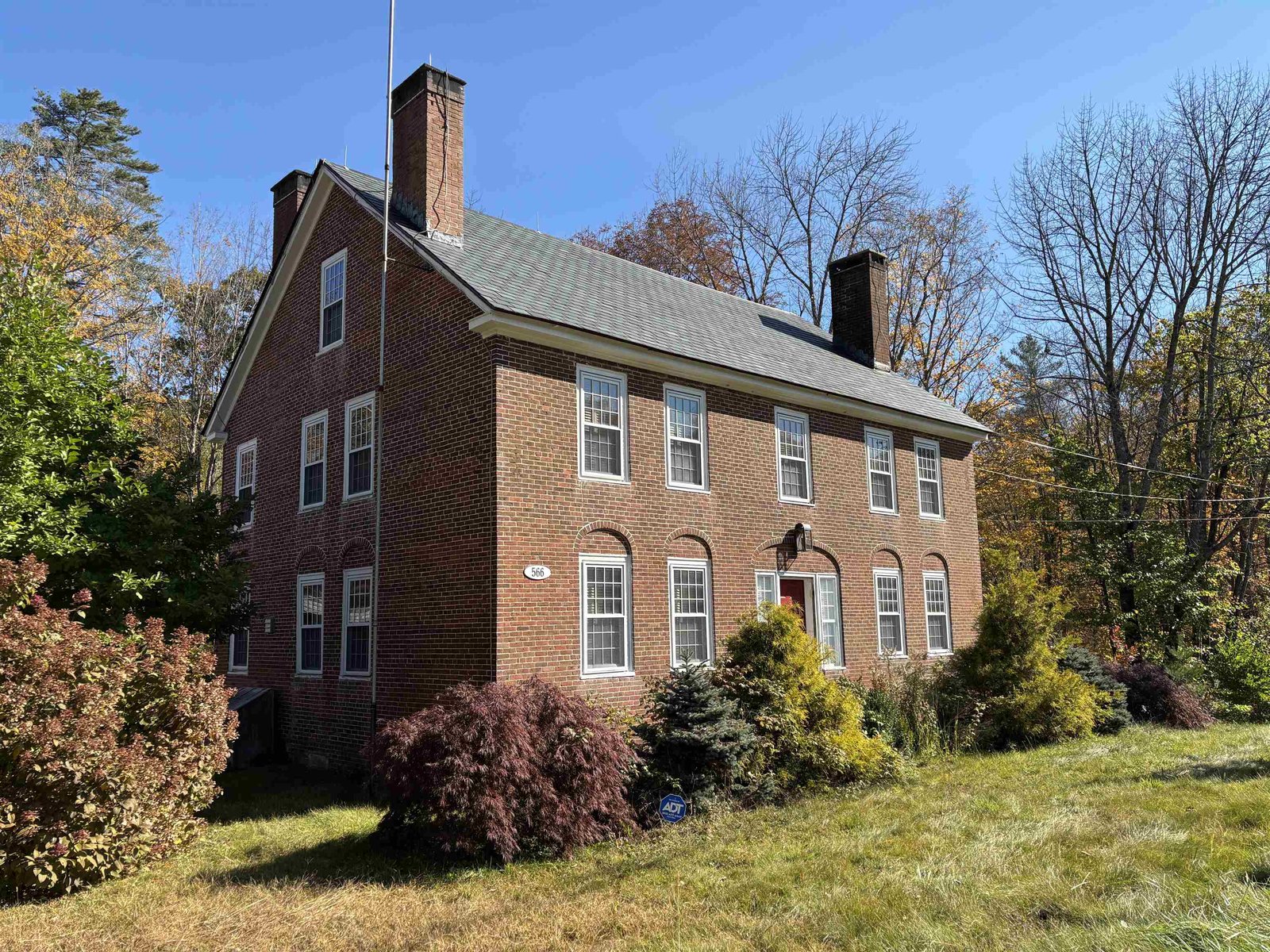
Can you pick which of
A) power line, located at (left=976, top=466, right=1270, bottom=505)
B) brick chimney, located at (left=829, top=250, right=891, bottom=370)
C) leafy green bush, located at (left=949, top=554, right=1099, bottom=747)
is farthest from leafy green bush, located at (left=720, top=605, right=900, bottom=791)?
power line, located at (left=976, top=466, right=1270, bottom=505)

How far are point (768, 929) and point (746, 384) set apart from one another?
10594 millimetres

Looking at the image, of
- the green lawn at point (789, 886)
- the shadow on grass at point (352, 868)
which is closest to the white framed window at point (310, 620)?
the green lawn at point (789, 886)

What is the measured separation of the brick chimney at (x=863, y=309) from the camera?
71.3 ft

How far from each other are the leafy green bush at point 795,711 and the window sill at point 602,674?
184cm

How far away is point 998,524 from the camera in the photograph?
35.5 meters

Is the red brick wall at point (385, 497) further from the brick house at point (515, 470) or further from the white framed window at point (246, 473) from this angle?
the white framed window at point (246, 473)

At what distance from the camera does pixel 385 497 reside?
14430 millimetres

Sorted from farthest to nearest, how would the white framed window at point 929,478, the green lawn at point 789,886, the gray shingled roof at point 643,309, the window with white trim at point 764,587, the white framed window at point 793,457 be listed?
the white framed window at point 929,478
the white framed window at point 793,457
the window with white trim at point 764,587
the gray shingled roof at point 643,309
the green lawn at point 789,886

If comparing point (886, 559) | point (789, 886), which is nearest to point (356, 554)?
point (789, 886)

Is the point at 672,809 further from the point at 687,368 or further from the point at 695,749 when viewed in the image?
the point at 687,368

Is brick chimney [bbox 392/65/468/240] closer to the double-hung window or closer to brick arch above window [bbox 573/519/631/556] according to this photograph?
brick arch above window [bbox 573/519/631/556]

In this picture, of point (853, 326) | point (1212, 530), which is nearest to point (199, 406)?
point (853, 326)

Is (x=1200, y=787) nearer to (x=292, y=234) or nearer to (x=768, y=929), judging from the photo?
(x=768, y=929)

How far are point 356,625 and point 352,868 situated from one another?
257 inches
